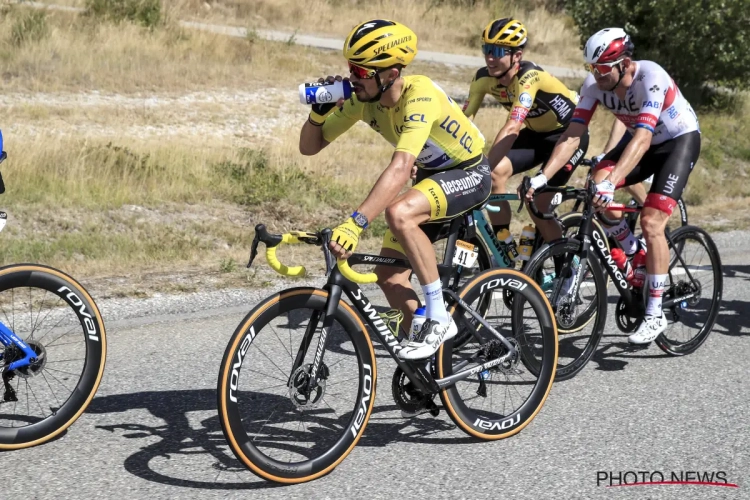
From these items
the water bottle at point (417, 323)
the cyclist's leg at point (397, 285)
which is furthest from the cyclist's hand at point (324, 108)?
the water bottle at point (417, 323)

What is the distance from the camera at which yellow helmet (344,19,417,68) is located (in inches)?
186

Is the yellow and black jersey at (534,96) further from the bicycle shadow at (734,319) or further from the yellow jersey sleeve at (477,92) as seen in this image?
the bicycle shadow at (734,319)

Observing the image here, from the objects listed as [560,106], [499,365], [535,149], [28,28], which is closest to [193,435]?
[499,365]

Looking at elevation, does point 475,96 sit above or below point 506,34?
below

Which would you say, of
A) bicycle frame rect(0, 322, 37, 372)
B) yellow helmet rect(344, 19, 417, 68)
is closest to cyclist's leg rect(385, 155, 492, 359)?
yellow helmet rect(344, 19, 417, 68)

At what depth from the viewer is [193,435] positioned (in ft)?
16.6

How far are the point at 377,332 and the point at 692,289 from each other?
127 inches

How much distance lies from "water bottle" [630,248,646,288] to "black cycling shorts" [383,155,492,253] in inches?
72.4

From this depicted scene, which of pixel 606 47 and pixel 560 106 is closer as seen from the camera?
pixel 606 47

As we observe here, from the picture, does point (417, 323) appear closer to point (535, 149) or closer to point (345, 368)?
point (345, 368)

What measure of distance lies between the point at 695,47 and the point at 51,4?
13.8 m

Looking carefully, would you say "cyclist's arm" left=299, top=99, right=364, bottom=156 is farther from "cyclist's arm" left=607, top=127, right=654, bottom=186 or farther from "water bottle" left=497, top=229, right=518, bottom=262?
"water bottle" left=497, top=229, right=518, bottom=262

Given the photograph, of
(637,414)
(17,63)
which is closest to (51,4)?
(17,63)

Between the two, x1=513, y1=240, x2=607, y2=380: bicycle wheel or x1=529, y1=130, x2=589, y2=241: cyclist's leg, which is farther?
x1=529, y1=130, x2=589, y2=241: cyclist's leg
